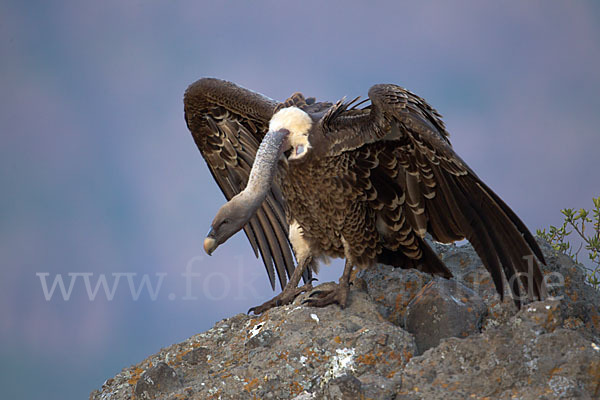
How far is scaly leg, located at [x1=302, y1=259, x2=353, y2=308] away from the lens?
16.7 feet

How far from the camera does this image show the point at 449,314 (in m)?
4.55

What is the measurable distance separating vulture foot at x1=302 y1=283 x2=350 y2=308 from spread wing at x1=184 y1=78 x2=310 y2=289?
1.01 metres

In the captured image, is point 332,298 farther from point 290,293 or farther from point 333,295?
point 290,293

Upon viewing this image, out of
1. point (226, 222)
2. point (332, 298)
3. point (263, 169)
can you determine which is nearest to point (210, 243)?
point (226, 222)

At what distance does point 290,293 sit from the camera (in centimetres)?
570

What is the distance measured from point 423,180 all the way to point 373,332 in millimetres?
1468

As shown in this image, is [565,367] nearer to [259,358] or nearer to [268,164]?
[259,358]

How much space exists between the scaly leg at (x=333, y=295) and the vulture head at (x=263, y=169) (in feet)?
3.06

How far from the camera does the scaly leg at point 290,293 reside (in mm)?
5621

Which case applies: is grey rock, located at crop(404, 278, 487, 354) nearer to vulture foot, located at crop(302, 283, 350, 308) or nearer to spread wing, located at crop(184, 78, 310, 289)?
vulture foot, located at crop(302, 283, 350, 308)

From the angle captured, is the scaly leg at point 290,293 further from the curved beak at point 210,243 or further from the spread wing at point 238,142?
the curved beak at point 210,243

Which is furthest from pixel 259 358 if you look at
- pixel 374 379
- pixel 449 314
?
pixel 449 314

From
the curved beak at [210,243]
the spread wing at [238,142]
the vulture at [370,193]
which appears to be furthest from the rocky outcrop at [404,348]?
the spread wing at [238,142]

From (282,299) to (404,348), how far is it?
1.58 m
